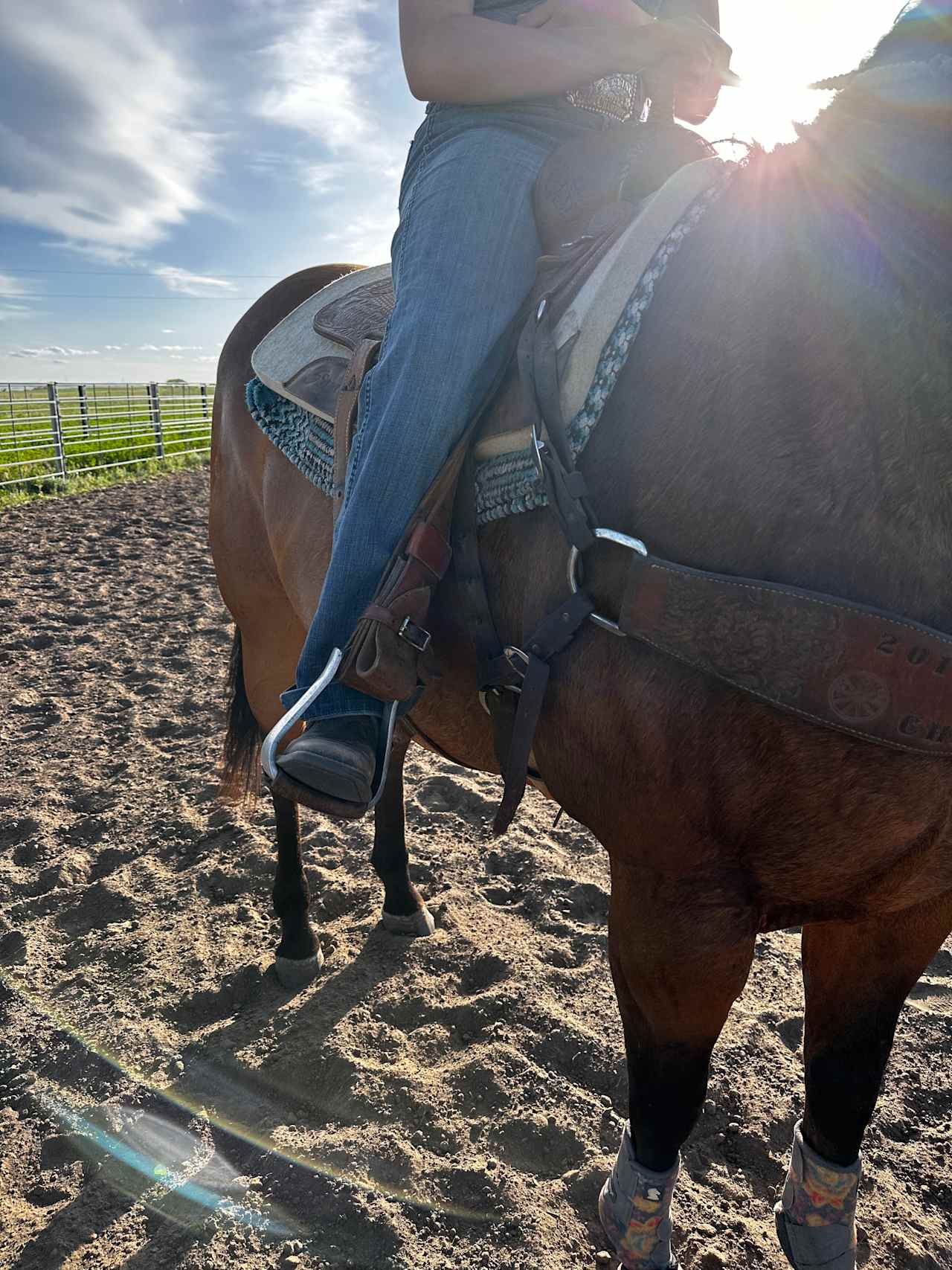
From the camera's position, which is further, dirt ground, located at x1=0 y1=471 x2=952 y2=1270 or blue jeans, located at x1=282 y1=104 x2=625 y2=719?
dirt ground, located at x1=0 y1=471 x2=952 y2=1270

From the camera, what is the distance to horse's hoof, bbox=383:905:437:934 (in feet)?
9.52

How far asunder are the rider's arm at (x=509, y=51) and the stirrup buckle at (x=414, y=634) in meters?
1.07

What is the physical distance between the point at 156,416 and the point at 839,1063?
728 inches

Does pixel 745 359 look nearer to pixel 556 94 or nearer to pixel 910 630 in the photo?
pixel 910 630

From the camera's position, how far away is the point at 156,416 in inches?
683

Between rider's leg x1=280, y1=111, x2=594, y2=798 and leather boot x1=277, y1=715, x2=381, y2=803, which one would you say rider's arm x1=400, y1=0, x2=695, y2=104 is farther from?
leather boot x1=277, y1=715, x2=381, y2=803

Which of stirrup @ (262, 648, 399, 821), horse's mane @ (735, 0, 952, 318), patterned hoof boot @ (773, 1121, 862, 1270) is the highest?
horse's mane @ (735, 0, 952, 318)

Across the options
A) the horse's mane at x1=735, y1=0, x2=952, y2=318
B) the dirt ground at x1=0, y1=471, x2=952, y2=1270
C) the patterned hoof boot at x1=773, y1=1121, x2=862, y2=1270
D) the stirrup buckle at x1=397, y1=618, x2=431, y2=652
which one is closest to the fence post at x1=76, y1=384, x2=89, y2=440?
the dirt ground at x1=0, y1=471, x2=952, y2=1270

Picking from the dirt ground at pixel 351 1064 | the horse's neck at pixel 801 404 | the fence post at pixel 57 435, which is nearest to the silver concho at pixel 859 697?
the horse's neck at pixel 801 404

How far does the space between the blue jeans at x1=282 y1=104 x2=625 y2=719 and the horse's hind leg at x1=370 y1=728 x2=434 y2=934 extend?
1398mm

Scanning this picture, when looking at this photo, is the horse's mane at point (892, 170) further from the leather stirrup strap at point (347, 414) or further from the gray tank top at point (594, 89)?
the leather stirrup strap at point (347, 414)

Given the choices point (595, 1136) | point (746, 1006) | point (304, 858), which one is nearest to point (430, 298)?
point (595, 1136)

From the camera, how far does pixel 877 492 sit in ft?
3.51

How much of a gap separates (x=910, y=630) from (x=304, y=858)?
286 cm
